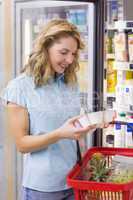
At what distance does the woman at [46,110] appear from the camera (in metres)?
1.65

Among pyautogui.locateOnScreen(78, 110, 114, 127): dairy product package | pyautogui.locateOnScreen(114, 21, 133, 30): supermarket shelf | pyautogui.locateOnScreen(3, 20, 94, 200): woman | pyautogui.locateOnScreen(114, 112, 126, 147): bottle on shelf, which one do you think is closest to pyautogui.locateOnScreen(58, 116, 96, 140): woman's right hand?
pyautogui.locateOnScreen(78, 110, 114, 127): dairy product package

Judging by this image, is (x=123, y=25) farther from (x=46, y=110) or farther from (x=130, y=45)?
(x=46, y=110)

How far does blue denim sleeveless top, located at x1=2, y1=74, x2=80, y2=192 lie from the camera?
5.48 ft

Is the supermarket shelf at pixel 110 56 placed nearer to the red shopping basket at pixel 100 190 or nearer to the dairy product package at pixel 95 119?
the dairy product package at pixel 95 119

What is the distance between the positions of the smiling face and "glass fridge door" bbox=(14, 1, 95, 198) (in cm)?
99

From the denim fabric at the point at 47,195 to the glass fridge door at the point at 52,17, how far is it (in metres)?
1.03

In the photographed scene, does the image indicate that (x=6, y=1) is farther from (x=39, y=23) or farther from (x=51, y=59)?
(x=51, y=59)

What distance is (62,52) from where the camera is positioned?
1.64 meters

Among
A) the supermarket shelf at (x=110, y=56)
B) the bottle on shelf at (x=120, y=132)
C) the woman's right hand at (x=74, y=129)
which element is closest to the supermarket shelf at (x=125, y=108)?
the bottle on shelf at (x=120, y=132)

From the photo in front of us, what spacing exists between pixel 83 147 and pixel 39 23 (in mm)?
1347

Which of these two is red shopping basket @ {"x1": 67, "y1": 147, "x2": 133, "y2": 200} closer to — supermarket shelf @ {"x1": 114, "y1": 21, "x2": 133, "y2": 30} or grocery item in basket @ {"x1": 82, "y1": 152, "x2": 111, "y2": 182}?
grocery item in basket @ {"x1": 82, "y1": 152, "x2": 111, "y2": 182}

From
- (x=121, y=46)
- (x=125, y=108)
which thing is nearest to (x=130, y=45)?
(x=121, y=46)

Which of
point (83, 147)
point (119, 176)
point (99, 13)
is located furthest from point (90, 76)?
point (119, 176)

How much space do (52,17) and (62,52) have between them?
4.42 ft
